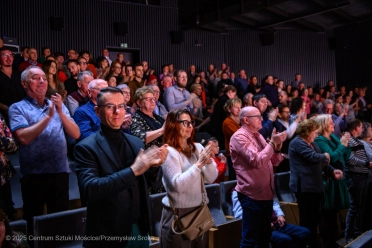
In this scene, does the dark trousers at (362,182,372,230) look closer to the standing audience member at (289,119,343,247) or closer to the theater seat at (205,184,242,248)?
the standing audience member at (289,119,343,247)

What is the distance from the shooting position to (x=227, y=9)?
28.8 ft

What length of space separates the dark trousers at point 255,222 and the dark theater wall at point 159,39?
251 inches

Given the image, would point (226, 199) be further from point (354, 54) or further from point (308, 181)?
point (354, 54)

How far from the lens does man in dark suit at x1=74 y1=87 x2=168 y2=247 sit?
5.23 ft

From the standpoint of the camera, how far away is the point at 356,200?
4.10 m

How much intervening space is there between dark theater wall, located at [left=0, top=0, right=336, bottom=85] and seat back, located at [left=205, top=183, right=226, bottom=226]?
575 cm

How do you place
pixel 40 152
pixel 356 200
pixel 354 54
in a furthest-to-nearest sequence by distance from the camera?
1. pixel 354 54
2. pixel 356 200
3. pixel 40 152

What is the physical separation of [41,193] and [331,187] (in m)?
2.67

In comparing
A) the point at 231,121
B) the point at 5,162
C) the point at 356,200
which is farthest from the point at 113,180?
the point at 356,200

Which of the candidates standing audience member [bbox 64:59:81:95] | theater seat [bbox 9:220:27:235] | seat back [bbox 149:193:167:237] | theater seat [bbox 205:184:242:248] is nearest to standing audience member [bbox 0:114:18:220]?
theater seat [bbox 9:220:27:235]

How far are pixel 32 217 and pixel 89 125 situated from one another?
647 mm

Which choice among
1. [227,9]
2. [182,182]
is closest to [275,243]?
[182,182]

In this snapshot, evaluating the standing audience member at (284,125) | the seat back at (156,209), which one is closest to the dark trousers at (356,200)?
the standing audience member at (284,125)

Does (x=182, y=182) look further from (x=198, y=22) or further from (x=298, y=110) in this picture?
(x=198, y=22)
